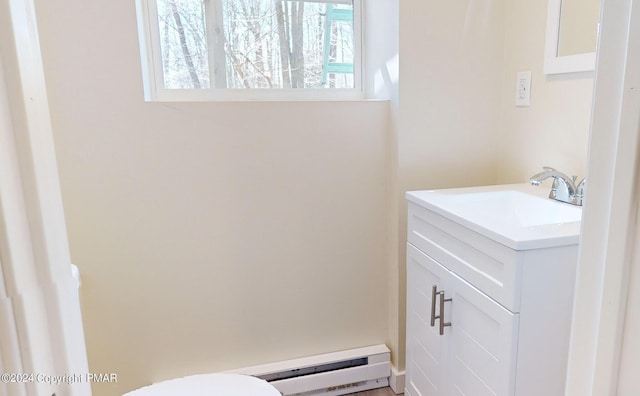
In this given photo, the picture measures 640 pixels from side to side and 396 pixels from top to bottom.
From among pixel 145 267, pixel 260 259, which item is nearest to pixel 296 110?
pixel 260 259

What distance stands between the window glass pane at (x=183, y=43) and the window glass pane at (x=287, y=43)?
8 centimetres

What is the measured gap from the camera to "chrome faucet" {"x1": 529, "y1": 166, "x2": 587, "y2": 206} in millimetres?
1303

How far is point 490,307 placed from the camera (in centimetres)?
107

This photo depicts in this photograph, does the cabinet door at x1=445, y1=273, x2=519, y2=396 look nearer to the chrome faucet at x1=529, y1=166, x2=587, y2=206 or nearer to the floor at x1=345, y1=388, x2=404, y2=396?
the chrome faucet at x1=529, y1=166, x2=587, y2=206

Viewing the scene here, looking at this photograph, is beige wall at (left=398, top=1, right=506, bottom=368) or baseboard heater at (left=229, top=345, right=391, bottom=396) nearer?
beige wall at (left=398, top=1, right=506, bottom=368)

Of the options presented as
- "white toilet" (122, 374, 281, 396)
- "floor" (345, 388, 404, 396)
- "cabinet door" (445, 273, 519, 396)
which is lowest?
"floor" (345, 388, 404, 396)

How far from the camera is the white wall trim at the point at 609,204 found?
340 millimetres

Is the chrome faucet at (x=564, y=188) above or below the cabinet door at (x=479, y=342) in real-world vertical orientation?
above

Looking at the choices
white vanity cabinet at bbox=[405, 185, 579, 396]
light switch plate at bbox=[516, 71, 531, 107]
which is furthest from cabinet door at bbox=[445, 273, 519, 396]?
light switch plate at bbox=[516, 71, 531, 107]

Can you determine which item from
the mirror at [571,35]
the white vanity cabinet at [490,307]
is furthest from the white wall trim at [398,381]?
the mirror at [571,35]

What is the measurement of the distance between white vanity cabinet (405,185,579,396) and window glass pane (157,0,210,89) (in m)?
0.98

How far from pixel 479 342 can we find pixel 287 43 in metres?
1.30

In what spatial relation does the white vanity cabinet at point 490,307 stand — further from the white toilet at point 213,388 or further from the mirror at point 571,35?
the mirror at point 571,35

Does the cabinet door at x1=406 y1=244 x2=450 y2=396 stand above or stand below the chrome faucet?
below
